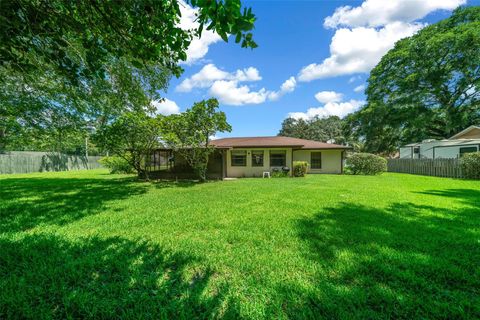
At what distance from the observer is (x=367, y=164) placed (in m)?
16.7

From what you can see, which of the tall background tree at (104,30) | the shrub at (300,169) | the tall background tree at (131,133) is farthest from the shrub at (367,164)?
the tall background tree at (104,30)

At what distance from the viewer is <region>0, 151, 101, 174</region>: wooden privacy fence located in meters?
19.4

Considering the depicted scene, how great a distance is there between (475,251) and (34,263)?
21.5 feet

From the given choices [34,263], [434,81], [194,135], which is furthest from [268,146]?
[434,81]

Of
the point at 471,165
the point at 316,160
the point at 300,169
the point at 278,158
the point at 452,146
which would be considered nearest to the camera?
the point at 471,165

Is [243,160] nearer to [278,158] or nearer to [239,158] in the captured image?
[239,158]

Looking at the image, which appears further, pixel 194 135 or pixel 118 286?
pixel 194 135

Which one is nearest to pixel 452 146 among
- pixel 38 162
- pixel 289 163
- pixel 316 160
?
pixel 316 160

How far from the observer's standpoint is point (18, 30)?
8.55 feet

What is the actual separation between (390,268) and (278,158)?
13900 mm

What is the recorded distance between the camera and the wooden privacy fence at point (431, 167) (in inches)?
536

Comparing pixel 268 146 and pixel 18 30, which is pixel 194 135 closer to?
pixel 268 146

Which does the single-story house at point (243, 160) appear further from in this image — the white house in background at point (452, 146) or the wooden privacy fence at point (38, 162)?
the wooden privacy fence at point (38, 162)

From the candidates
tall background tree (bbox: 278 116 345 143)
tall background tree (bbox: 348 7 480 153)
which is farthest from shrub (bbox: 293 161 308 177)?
tall background tree (bbox: 278 116 345 143)
